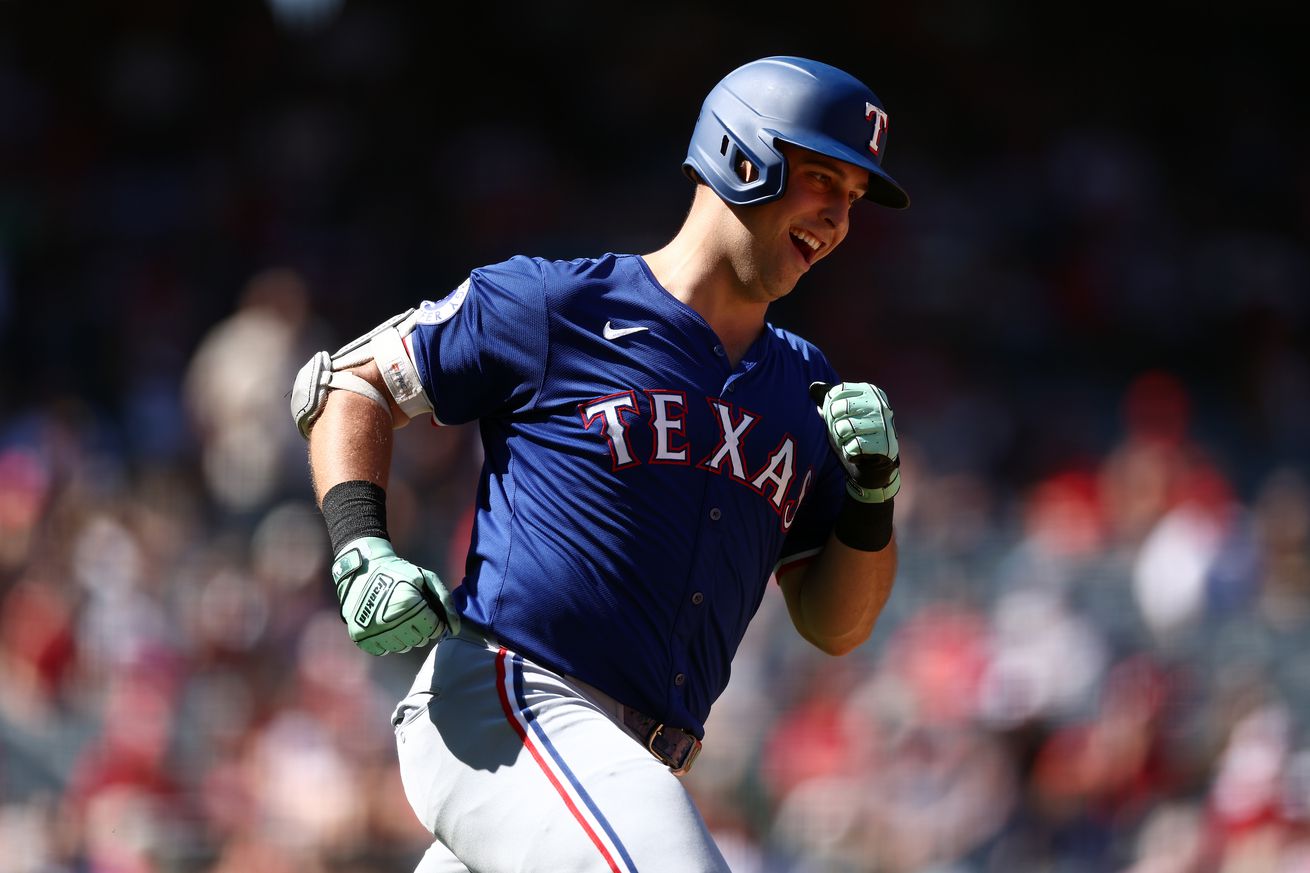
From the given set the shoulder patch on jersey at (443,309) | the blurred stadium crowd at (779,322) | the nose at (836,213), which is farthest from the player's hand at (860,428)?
the blurred stadium crowd at (779,322)

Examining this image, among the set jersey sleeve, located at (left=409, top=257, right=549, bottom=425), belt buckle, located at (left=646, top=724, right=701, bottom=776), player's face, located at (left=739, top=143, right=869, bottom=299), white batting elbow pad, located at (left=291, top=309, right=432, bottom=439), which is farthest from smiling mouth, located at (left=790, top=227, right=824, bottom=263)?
belt buckle, located at (left=646, top=724, right=701, bottom=776)

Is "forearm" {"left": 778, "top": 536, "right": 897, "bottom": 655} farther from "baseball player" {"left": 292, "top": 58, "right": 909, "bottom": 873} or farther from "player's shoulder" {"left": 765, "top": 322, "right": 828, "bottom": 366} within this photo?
"player's shoulder" {"left": 765, "top": 322, "right": 828, "bottom": 366}

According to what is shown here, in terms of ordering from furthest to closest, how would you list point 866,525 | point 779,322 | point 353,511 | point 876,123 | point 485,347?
point 779,322 < point 866,525 < point 876,123 < point 485,347 < point 353,511

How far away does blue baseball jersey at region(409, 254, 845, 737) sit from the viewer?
338cm

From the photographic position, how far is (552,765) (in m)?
3.16

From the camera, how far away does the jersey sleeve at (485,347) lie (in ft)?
11.4

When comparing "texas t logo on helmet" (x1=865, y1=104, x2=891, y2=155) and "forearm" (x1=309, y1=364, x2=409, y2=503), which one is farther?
"texas t logo on helmet" (x1=865, y1=104, x2=891, y2=155)

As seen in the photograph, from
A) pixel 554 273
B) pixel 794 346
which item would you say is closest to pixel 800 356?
pixel 794 346

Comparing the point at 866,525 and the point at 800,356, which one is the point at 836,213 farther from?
the point at 866,525

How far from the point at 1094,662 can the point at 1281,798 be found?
1.10 metres

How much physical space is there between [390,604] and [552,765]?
412 millimetres

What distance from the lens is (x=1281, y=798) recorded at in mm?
7145

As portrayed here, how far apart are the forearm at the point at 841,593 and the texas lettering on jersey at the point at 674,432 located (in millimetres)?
344

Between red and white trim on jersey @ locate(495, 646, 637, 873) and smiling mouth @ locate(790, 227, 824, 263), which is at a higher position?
smiling mouth @ locate(790, 227, 824, 263)
